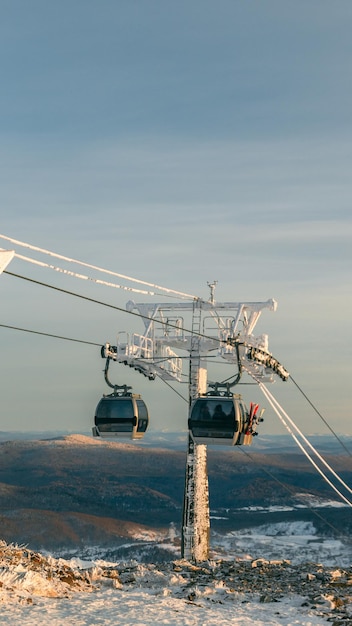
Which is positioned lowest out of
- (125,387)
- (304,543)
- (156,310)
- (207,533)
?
(304,543)

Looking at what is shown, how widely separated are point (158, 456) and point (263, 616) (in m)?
139

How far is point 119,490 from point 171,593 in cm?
10216

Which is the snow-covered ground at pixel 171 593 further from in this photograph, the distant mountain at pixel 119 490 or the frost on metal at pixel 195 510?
the distant mountain at pixel 119 490

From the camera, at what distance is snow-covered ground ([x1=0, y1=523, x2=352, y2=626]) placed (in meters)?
16.6

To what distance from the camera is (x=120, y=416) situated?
1083 inches

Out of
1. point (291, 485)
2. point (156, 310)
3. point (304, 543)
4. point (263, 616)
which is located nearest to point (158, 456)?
point (291, 485)

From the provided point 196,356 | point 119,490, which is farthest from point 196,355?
point 119,490

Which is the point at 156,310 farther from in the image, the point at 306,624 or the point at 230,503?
the point at 230,503

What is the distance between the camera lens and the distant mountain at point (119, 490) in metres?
84.8

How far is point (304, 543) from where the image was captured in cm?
7569

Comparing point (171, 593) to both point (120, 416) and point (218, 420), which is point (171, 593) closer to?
point (218, 420)

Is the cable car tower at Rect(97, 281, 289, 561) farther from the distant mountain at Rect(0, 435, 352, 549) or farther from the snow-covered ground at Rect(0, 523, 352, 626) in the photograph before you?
the distant mountain at Rect(0, 435, 352, 549)

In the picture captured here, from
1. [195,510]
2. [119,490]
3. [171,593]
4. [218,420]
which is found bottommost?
[119,490]

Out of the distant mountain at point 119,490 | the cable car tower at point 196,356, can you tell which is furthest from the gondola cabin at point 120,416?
the distant mountain at point 119,490
